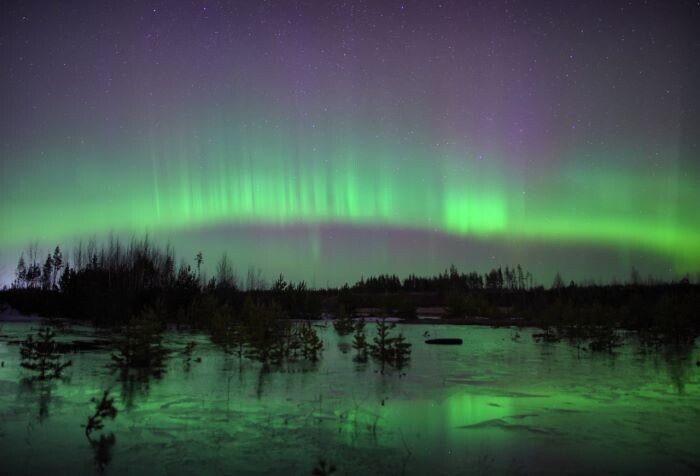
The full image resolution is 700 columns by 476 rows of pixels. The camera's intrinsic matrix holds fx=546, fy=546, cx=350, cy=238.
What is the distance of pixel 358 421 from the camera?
1016 cm

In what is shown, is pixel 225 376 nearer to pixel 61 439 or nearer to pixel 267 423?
pixel 267 423

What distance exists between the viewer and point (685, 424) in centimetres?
1045

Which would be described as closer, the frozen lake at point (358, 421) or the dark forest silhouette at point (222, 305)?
the frozen lake at point (358, 421)

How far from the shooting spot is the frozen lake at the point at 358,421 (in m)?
7.69

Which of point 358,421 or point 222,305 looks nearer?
point 358,421

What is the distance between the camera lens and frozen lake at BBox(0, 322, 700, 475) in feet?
25.2

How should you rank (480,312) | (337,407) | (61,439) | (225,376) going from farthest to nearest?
1. (480,312)
2. (225,376)
3. (337,407)
4. (61,439)

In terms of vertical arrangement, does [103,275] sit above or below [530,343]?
above

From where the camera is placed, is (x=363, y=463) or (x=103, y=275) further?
(x=103, y=275)

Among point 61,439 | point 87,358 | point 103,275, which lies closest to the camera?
point 61,439

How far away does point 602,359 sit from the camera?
21766 millimetres

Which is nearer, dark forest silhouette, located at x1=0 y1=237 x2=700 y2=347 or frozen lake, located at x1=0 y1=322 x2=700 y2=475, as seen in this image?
frozen lake, located at x1=0 y1=322 x2=700 y2=475

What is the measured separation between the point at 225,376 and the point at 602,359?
14998 mm

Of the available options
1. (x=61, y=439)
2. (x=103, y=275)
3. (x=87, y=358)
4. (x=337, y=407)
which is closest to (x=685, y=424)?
(x=337, y=407)
